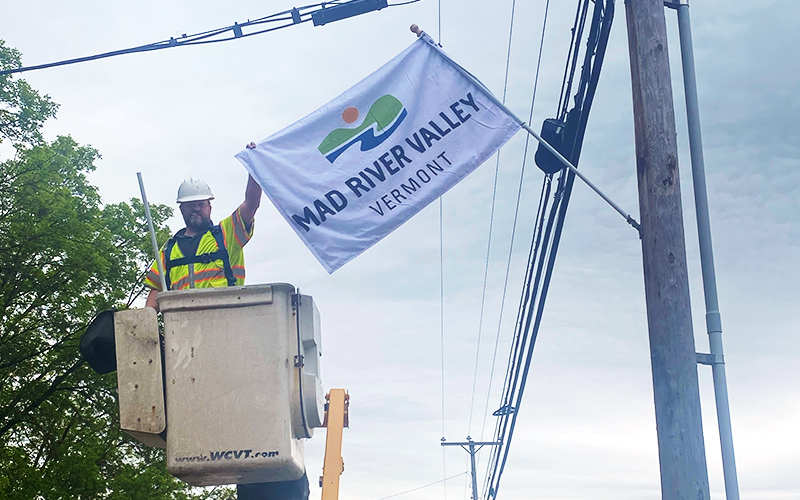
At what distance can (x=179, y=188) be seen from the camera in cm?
655

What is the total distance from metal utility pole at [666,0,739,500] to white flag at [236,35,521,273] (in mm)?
1413

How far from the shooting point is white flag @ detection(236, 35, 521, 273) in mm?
6977

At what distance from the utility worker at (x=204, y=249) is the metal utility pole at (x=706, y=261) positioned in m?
3.33

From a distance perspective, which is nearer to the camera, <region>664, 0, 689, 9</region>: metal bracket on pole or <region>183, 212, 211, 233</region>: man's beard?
<region>183, 212, 211, 233</region>: man's beard

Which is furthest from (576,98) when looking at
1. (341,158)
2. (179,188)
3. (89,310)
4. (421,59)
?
(89,310)

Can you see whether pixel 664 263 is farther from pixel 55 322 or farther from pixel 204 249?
pixel 55 322

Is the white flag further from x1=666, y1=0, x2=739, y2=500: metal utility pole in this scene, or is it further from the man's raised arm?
x1=666, y1=0, x2=739, y2=500: metal utility pole

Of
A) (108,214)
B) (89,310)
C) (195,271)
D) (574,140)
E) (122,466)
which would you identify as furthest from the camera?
(108,214)

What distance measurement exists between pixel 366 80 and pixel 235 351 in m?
3.07

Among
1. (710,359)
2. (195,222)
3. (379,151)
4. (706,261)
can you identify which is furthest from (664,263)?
(195,222)

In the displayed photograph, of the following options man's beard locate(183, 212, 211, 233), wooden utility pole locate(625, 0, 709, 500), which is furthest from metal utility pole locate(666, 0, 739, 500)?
man's beard locate(183, 212, 211, 233)

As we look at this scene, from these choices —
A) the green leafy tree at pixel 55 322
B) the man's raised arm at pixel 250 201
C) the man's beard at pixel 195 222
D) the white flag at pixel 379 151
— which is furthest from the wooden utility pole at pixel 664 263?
the green leafy tree at pixel 55 322

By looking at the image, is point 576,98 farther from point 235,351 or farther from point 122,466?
point 122,466

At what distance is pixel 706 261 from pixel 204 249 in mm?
3655
